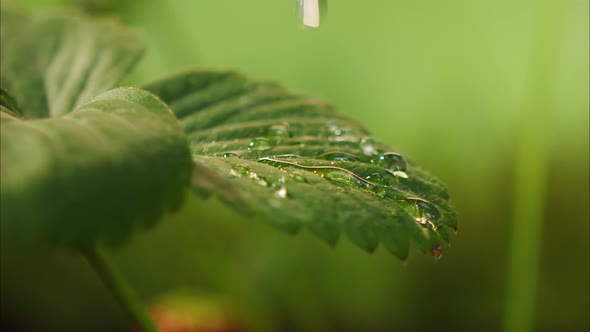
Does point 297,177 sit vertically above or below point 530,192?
above

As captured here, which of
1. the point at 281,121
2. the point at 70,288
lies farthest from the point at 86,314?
the point at 281,121

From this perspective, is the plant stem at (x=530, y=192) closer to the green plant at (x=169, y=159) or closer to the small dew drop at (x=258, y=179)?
the green plant at (x=169, y=159)

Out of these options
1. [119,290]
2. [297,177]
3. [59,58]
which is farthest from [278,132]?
[59,58]

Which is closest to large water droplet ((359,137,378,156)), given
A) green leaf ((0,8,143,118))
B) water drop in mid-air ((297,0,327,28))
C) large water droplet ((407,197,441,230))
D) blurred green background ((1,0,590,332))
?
large water droplet ((407,197,441,230))

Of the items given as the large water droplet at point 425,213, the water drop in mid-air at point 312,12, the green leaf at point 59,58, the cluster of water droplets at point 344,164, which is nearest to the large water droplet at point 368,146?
the cluster of water droplets at point 344,164

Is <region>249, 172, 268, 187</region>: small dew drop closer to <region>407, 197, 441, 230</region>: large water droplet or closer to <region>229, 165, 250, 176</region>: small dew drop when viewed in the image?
<region>229, 165, 250, 176</region>: small dew drop

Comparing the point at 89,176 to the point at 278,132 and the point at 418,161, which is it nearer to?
the point at 278,132
